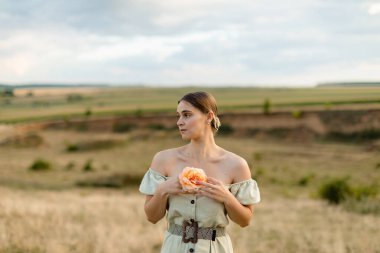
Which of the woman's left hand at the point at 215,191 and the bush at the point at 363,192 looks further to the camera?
the bush at the point at 363,192

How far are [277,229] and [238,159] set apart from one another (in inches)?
427

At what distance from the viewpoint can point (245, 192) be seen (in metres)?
4.19

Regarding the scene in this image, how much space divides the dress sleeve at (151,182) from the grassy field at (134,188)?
5763 mm

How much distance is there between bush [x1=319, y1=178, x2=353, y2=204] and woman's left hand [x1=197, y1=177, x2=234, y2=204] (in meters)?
24.8

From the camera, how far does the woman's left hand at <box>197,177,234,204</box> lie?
3.99 m

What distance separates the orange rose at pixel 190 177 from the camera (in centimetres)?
391

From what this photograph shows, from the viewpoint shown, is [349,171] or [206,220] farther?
[349,171]

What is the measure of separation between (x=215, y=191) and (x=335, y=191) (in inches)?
1014

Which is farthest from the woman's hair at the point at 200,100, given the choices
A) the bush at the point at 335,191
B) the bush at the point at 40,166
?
the bush at the point at 40,166

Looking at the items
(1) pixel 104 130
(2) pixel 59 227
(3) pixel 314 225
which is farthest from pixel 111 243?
(1) pixel 104 130

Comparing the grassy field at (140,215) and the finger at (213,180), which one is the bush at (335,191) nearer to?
the grassy field at (140,215)

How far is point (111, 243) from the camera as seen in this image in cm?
1061

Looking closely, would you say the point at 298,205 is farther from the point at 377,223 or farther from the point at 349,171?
the point at 349,171

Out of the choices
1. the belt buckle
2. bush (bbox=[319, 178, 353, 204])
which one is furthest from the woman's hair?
bush (bbox=[319, 178, 353, 204])
